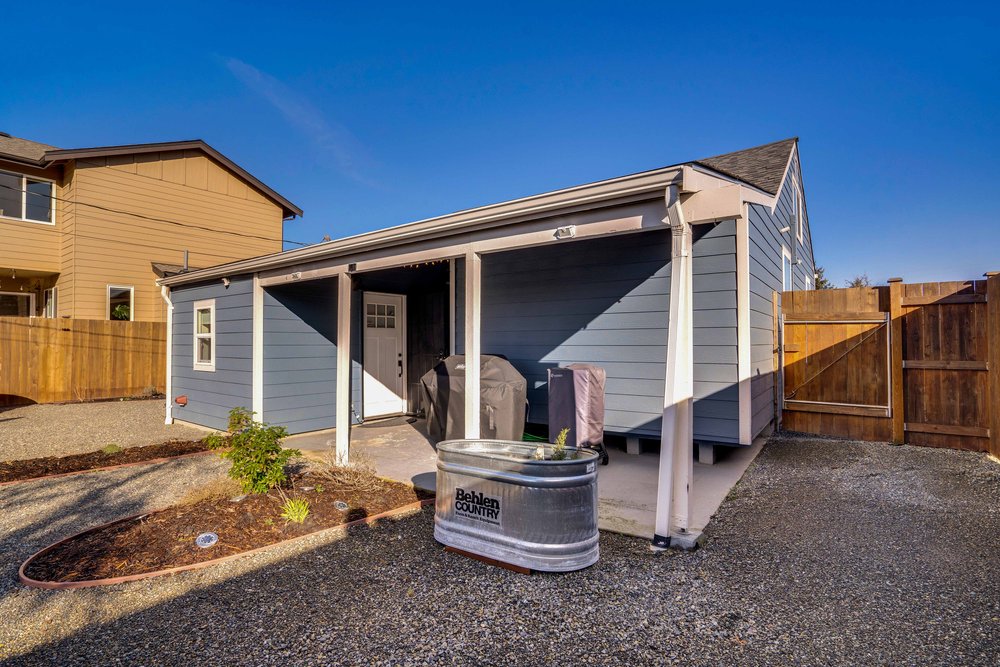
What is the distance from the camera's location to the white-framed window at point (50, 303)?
41.7ft

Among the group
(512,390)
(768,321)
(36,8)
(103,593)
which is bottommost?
(103,593)

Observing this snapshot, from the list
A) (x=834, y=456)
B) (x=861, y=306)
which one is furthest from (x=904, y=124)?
(x=834, y=456)

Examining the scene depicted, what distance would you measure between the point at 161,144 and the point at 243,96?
2633mm

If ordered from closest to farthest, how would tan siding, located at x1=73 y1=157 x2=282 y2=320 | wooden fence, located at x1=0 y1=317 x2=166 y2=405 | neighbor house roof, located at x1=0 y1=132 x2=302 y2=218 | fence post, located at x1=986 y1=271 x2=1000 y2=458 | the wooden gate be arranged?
1. fence post, located at x1=986 y1=271 x2=1000 y2=458
2. the wooden gate
3. wooden fence, located at x1=0 y1=317 x2=166 y2=405
4. neighbor house roof, located at x1=0 y1=132 x2=302 y2=218
5. tan siding, located at x1=73 y1=157 x2=282 y2=320

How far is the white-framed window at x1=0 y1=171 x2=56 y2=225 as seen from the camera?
11.9 meters

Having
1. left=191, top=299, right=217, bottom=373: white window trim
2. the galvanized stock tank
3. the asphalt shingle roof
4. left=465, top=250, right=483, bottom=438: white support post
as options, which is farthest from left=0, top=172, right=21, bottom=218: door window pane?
the galvanized stock tank

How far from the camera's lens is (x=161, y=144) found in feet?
42.1

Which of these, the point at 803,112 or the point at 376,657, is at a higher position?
the point at 803,112

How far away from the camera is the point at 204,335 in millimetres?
8008

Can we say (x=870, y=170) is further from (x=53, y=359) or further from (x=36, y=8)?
(x=53, y=359)

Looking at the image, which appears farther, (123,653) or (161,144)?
(161,144)

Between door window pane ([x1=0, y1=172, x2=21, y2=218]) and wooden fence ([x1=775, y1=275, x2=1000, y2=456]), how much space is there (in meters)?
16.8

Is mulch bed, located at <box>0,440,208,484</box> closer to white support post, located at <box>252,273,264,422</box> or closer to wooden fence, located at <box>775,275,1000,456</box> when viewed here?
white support post, located at <box>252,273,264,422</box>

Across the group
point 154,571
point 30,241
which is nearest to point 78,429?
point 154,571
